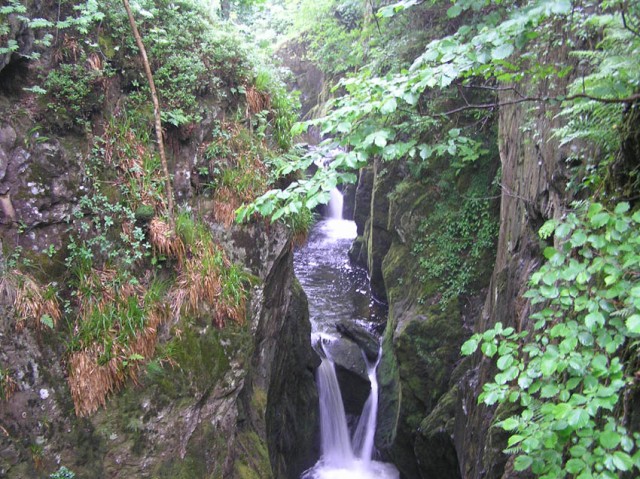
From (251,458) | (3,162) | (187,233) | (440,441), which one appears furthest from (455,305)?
(3,162)

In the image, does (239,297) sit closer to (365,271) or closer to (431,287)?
(431,287)

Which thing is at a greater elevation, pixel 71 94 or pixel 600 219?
pixel 71 94

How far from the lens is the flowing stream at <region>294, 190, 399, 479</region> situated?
9.20 metres

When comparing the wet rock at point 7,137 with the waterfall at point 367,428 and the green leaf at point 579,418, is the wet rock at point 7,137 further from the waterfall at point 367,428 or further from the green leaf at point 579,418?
the waterfall at point 367,428

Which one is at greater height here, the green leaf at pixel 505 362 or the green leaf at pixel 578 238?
the green leaf at pixel 578 238

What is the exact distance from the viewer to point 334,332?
35.8 feet

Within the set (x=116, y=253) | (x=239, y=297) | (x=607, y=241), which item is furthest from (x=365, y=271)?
(x=607, y=241)

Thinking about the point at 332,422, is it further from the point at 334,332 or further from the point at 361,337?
the point at 334,332

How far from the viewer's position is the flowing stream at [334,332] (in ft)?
30.2

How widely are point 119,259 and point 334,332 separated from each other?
22.3 ft

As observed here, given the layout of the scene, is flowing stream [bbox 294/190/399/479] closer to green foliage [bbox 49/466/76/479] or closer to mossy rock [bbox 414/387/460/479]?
mossy rock [bbox 414/387/460/479]

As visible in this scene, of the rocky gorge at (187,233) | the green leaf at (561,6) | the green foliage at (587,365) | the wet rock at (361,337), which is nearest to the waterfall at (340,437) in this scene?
the wet rock at (361,337)

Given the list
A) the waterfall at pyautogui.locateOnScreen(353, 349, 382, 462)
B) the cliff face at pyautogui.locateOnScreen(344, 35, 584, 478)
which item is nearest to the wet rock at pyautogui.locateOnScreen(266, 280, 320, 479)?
the waterfall at pyautogui.locateOnScreen(353, 349, 382, 462)

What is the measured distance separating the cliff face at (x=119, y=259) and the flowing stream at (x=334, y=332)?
229cm
